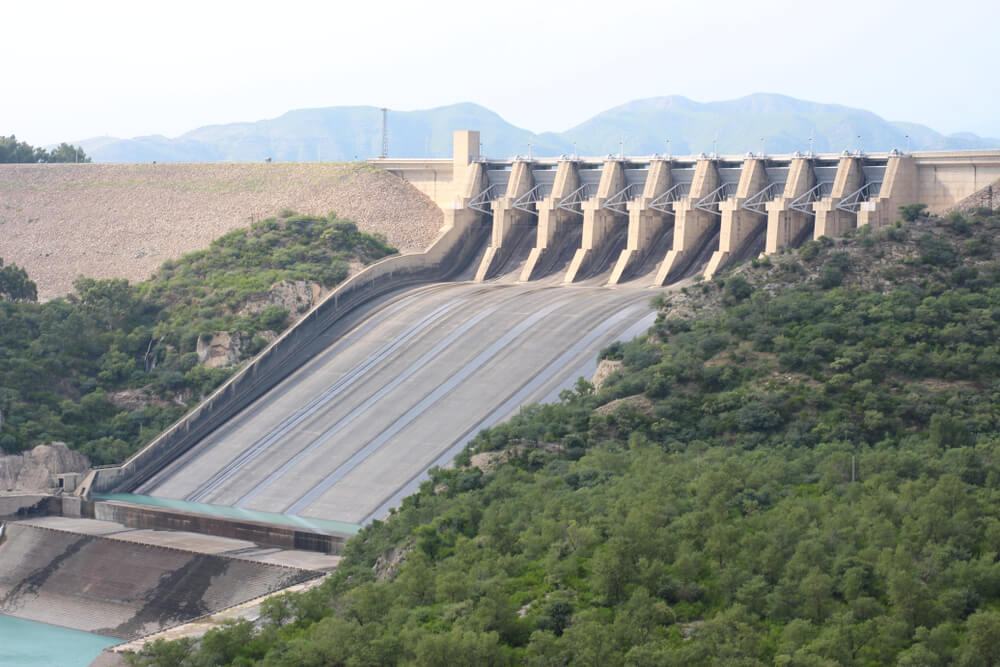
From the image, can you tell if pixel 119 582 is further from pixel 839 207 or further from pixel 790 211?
pixel 839 207

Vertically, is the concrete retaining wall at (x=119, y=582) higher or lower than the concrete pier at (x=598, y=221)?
lower

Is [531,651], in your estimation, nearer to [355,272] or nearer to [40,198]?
[355,272]

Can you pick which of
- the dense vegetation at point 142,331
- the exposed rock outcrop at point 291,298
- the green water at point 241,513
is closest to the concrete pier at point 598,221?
the dense vegetation at point 142,331

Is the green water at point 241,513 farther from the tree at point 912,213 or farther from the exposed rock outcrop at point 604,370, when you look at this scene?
the tree at point 912,213

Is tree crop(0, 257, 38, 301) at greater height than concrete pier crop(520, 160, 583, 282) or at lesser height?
lesser

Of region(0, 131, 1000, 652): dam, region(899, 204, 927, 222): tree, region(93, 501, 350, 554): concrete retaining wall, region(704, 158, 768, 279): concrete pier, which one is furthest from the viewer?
region(704, 158, 768, 279): concrete pier

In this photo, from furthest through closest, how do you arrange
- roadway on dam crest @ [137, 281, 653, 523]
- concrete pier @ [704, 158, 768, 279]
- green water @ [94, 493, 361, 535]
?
concrete pier @ [704, 158, 768, 279] < roadway on dam crest @ [137, 281, 653, 523] < green water @ [94, 493, 361, 535]

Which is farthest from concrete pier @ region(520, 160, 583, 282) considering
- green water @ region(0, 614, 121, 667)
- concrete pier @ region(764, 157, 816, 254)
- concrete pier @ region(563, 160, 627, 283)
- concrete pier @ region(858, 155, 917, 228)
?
green water @ region(0, 614, 121, 667)

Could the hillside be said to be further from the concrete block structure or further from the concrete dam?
the concrete dam
